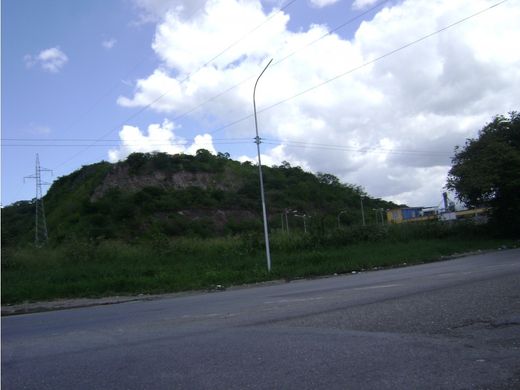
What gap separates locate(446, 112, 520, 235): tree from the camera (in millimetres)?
38469

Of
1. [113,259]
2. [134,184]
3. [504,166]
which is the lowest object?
[113,259]

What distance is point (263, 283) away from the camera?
73.4 feet

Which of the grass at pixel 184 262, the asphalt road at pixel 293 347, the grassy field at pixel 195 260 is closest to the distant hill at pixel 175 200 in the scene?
the grassy field at pixel 195 260

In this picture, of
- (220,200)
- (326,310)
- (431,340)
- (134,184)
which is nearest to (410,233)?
(326,310)

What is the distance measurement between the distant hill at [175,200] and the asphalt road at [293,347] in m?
50.5

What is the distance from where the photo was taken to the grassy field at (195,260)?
21.1 metres

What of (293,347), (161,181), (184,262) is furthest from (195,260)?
(161,181)

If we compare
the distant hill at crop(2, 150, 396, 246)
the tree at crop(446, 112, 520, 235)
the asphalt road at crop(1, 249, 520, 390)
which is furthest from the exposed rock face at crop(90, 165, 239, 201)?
the asphalt road at crop(1, 249, 520, 390)

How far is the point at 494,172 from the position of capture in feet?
127

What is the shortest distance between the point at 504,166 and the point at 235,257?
2317 cm

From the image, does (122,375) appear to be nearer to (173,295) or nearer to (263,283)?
(173,295)

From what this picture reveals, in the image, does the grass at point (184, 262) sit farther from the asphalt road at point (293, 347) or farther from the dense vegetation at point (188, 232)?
the asphalt road at point (293, 347)

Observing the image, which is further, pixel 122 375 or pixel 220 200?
pixel 220 200

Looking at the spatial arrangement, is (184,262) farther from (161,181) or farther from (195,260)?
(161,181)
